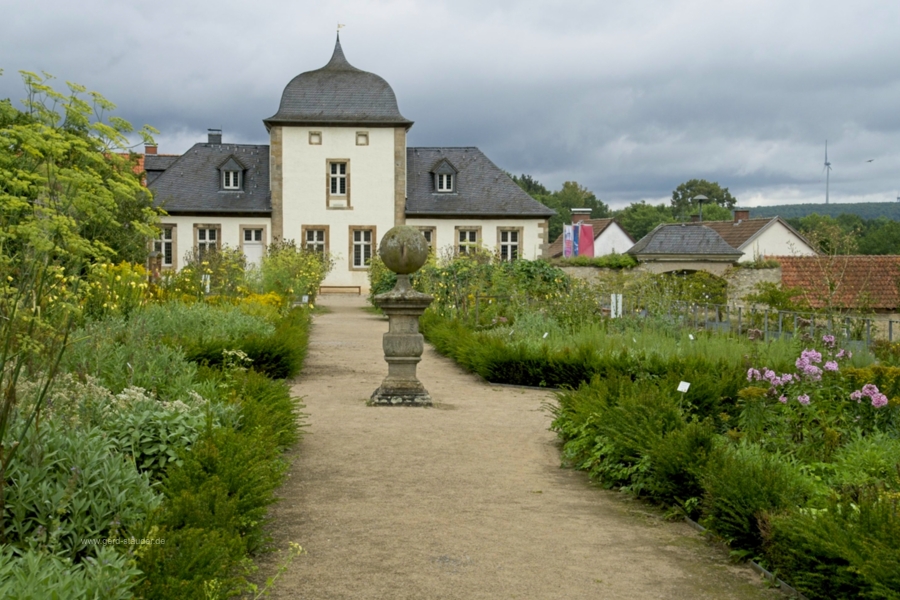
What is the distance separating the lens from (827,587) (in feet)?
13.4

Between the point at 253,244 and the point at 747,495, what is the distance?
114 feet

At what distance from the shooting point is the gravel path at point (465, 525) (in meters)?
4.48

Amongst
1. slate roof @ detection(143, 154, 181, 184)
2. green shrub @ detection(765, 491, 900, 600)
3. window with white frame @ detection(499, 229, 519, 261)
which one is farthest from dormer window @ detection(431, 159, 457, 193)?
green shrub @ detection(765, 491, 900, 600)

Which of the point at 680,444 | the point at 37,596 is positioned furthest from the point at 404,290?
the point at 37,596

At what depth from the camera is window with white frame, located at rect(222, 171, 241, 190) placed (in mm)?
38719

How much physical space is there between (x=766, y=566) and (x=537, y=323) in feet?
31.8

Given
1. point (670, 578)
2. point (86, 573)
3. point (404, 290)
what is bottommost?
point (670, 578)

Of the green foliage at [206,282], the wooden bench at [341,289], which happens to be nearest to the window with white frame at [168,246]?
the wooden bench at [341,289]

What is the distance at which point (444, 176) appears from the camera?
3912 cm

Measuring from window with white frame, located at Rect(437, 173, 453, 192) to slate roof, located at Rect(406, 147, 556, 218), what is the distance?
194 mm

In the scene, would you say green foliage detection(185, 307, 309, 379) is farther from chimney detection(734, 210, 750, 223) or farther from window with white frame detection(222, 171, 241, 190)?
chimney detection(734, 210, 750, 223)

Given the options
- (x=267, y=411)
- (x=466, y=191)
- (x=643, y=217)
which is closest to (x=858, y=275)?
(x=466, y=191)

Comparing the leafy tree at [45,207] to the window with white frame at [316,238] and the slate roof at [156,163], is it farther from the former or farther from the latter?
the slate roof at [156,163]

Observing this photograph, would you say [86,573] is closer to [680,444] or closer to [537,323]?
[680,444]
